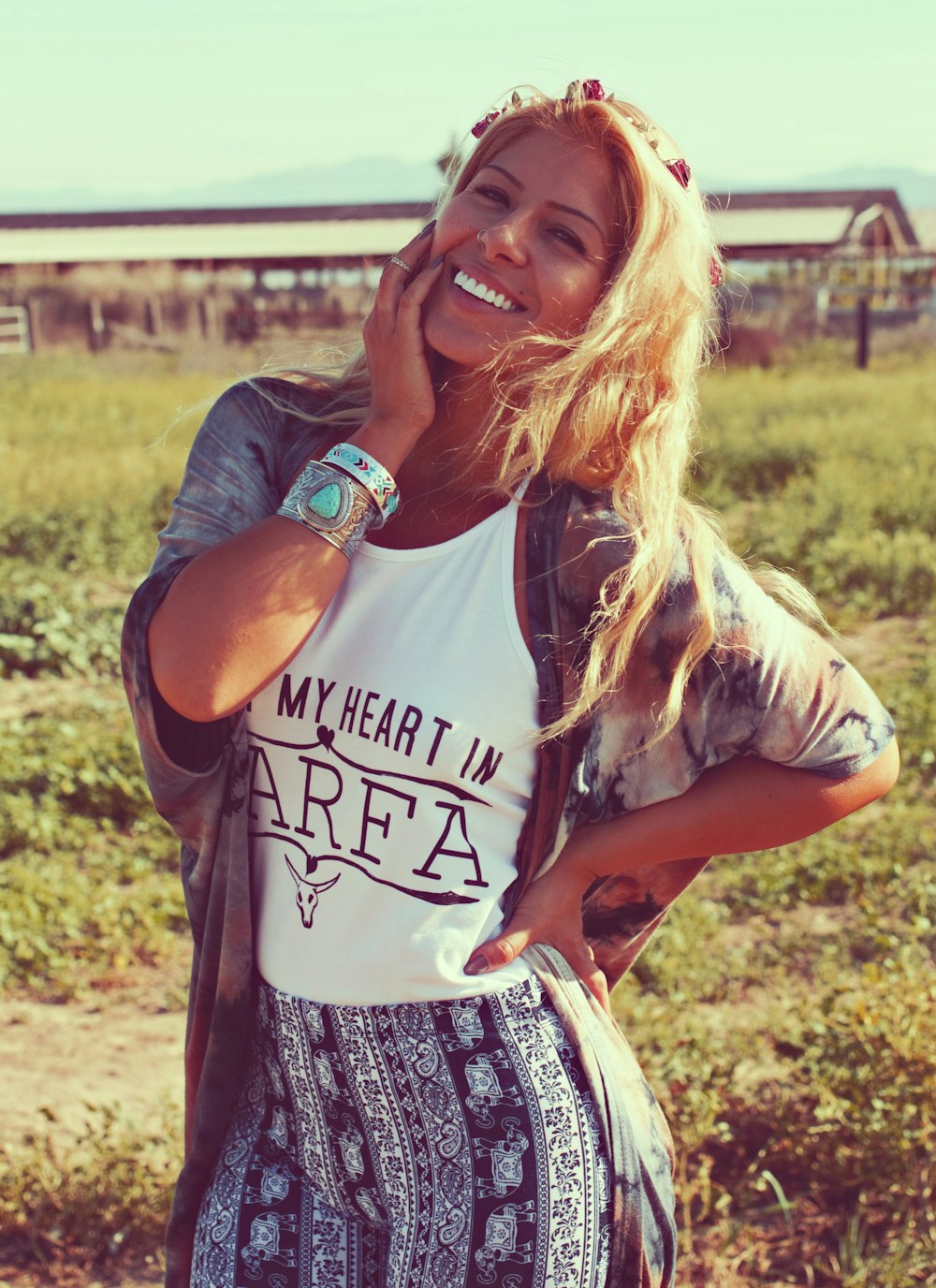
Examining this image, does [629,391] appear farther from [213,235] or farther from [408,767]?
[213,235]

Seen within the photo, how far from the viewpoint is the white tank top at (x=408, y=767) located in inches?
65.3

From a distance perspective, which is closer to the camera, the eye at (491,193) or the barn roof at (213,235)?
the eye at (491,193)

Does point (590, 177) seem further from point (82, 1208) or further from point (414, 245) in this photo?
point (82, 1208)

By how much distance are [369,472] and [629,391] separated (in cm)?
37

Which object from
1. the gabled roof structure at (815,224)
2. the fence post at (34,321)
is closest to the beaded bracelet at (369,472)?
the fence post at (34,321)

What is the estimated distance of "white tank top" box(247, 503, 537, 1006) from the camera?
166cm

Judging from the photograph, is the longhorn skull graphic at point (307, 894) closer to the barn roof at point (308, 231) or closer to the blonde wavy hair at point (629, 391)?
the blonde wavy hair at point (629, 391)

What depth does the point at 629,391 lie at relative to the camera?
1777 mm

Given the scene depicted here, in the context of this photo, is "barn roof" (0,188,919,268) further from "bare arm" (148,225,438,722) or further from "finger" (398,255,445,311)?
"bare arm" (148,225,438,722)

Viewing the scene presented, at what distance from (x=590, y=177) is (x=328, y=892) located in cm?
100

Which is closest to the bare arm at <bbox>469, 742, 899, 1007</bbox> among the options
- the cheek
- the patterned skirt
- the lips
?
the patterned skirt

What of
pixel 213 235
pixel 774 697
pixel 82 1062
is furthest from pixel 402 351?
pixel 213 235

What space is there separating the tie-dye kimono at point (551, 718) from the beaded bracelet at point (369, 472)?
165mm

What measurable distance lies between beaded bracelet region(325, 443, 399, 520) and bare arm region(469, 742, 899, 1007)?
51 centimetres
